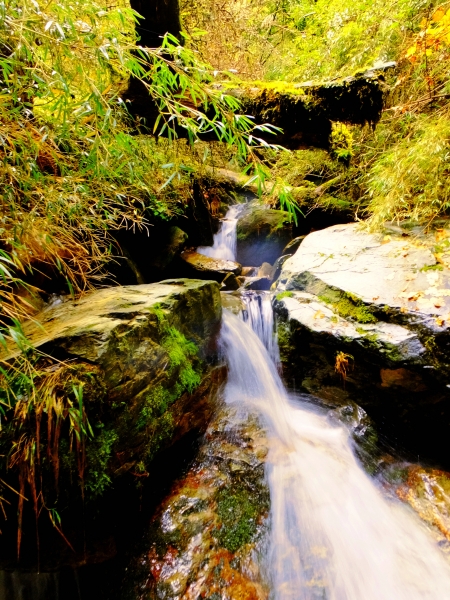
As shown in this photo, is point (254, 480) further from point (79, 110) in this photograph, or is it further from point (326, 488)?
point (79, 110)

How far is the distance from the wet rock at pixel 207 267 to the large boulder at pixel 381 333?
2.20 meters

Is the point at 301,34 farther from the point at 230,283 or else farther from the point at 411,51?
the point at 230,283

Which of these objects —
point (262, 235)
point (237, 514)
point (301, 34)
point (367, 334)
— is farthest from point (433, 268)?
point (301, 34)

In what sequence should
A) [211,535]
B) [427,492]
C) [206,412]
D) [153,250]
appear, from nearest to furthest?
[211,535], [427,492], [206,412], [153,250]

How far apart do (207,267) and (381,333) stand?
3.83m

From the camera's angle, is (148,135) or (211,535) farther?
(148,135)

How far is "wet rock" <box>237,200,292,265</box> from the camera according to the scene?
729cm

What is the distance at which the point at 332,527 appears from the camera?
238 cm

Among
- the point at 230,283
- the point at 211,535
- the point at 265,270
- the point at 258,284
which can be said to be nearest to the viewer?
the point at 211,535

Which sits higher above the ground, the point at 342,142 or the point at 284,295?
the point at 342,142

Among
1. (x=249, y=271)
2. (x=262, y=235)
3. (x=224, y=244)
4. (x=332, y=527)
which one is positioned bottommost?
(x=332, y=527)

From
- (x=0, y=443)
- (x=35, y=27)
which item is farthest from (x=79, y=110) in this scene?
(x=0, y=443)

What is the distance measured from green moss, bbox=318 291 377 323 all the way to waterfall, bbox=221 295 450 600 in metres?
1.21

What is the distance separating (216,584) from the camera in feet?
6.28
